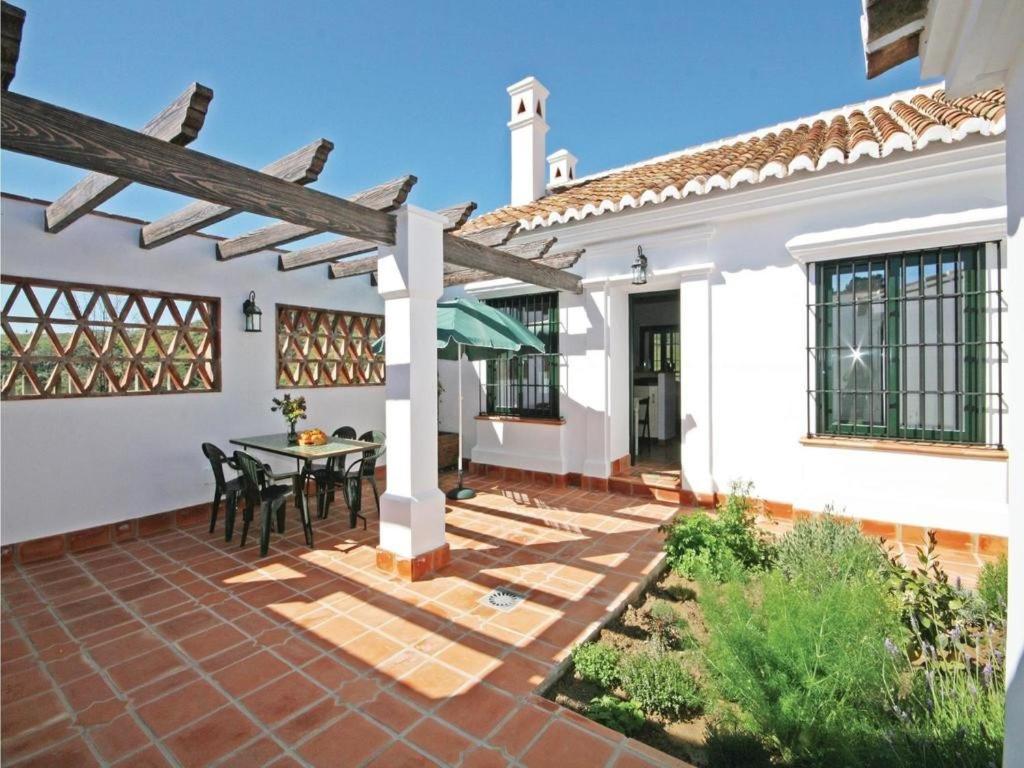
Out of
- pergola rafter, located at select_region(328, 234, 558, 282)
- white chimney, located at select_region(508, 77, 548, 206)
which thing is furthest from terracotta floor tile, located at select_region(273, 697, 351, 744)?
white chimney, located at select_region(508, 77, 548, 206)

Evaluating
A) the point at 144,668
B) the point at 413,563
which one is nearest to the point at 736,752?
the point at 413,563

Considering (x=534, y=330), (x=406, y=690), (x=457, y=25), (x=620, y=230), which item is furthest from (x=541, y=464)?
(x=457, y=25)

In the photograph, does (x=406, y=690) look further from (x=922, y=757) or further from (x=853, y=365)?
(x=853, y=365)

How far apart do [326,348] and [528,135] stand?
19.4ft

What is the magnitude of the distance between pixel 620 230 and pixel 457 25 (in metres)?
3.75

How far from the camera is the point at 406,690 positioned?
278cm

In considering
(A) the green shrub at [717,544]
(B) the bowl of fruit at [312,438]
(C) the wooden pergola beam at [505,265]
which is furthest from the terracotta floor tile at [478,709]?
(B) the bowl of fruit at [312,438]

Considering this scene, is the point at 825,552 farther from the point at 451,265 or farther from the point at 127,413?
the point at 127,413

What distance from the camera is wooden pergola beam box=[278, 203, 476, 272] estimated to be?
14.6ft

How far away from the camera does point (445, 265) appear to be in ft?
24.1

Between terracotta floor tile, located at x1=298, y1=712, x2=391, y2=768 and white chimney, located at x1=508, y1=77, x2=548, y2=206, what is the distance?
9067mm

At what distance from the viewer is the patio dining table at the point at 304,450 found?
5.14m

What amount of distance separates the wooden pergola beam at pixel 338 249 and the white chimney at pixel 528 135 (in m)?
4.95

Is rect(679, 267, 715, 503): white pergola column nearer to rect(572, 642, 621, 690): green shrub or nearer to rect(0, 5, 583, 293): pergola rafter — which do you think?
rect(572, 642, 621, 690): green shrub
